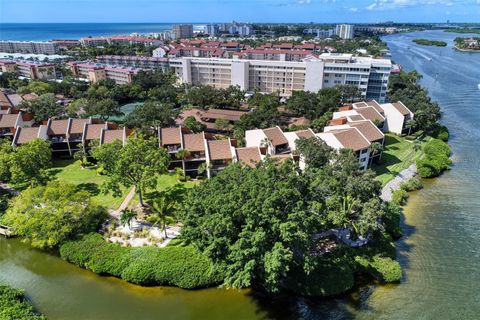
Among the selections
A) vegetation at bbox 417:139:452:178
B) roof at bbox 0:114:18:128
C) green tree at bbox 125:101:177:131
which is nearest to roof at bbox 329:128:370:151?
vegetation at bbox 417:139:452:178

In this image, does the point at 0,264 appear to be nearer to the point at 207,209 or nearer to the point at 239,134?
the point at 207,209

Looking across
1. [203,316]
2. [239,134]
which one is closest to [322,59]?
[239,134]

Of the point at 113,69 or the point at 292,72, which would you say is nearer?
the point at 292,72

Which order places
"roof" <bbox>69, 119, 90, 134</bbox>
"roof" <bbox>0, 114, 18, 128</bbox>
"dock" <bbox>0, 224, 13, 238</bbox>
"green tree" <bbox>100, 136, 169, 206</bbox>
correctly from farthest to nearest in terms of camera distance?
"roof" <bbox>0, 114, 18, 128</bbox> → "roof" <bbox>69, 119, 90, 134</bbox> → "green tree" <bbox>100, 136, 169, 206</bbox> → "dock" <bbox>0, 224, 13, 238</bbox>

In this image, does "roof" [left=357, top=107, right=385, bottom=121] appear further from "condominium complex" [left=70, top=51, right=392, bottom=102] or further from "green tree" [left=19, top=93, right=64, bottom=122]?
"green tree" [left=19, top=93, right=64, bottom=122]

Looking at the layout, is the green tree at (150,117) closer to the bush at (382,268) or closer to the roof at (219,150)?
the roof at (219,150)

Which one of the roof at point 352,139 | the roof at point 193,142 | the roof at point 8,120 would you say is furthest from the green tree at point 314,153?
the roof at point 8,120
